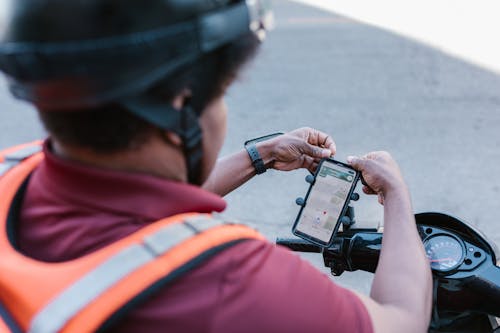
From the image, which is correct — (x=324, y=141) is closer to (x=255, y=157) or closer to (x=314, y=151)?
(x=314, y=151)

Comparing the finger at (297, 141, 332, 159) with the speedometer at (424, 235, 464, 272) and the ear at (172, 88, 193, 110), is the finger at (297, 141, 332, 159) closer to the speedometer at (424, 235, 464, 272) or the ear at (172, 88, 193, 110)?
the speedometer at (424, 235, 464, 272)

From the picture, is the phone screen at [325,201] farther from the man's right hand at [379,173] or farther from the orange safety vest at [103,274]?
the orange safety vest at [103,274]

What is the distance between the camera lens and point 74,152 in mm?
1070

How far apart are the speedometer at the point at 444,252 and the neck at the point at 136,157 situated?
0.80 meters

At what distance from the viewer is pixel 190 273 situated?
0.97 metres

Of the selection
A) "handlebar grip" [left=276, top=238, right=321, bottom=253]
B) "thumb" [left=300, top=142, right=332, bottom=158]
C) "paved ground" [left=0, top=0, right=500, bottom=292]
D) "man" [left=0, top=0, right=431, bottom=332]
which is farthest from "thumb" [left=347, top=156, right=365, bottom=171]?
"paved ground" [left=0, top=0, right=500, bottom=292]

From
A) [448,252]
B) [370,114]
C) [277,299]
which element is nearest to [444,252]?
[448,252]

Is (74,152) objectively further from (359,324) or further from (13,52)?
(359,324)

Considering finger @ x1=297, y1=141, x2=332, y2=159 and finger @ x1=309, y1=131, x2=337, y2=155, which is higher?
finger @ x1=309, y1=131, x2=337, y2=155

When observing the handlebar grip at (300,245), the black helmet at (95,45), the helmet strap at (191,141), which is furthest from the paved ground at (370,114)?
the black helmet at (95,45)

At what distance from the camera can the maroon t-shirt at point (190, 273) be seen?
38.0 inches

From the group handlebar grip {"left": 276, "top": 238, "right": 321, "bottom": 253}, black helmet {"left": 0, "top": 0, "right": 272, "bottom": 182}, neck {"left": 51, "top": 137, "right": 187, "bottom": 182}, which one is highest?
black helmet {"left": 0, "top": 0, "right": 272, "bottom": 182}

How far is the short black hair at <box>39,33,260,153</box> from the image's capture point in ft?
3.32

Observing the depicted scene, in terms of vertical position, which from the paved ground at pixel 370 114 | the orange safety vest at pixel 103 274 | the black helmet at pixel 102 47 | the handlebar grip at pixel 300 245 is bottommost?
the paved ground at pixel 370 114
